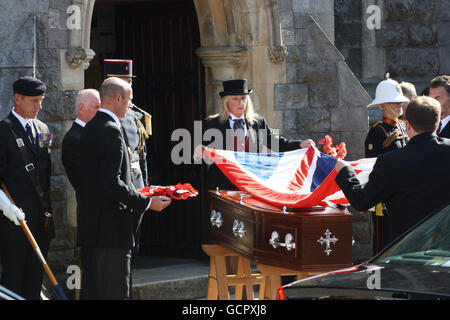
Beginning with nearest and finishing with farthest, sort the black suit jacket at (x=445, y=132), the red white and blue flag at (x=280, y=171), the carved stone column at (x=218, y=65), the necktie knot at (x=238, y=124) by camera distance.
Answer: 1. the red white and blue flag at (x=280, y=171)
2. the black suit jacket at (x=445, y=132)
3. the necktie knot at (x=238, y=124)
4. the carved stone column at (x=218, y=65)

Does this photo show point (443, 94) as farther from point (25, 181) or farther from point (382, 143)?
point (25, 181)

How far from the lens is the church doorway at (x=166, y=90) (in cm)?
973

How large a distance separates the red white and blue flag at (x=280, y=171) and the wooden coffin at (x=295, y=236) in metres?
0.19

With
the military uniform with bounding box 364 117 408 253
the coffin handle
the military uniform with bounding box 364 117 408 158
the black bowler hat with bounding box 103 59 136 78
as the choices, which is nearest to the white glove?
the coffin handle

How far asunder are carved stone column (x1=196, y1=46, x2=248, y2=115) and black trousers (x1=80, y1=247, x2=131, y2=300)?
11.1 ft

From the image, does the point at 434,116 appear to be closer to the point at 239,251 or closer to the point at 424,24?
the point at 239,251

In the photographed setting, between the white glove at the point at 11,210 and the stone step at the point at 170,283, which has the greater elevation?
the white glove at the point at 11,210

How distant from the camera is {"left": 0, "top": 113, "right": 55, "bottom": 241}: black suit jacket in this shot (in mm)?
6715

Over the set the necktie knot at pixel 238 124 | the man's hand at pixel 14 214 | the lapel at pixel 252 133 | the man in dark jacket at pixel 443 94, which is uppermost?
the man in dark jacket at pixel 443 94

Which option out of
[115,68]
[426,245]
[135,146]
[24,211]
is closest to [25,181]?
[24,211]

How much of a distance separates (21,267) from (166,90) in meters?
3.56

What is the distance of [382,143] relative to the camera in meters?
8.11

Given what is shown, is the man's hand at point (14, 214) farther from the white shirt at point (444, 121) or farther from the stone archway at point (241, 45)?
the stone archway at point (241, 45)

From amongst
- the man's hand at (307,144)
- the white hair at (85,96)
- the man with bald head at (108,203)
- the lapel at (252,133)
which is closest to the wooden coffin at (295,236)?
the man with bald head at (108,203)
